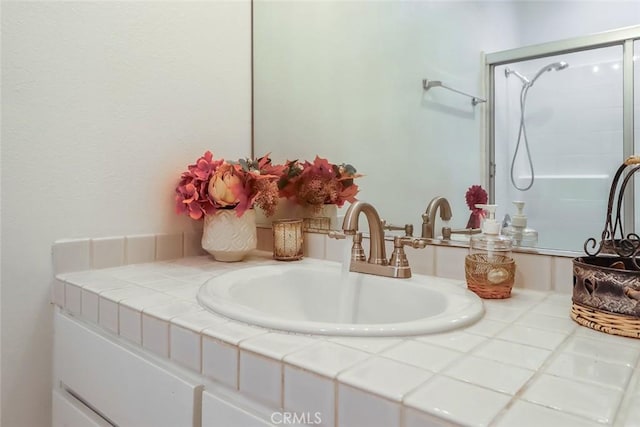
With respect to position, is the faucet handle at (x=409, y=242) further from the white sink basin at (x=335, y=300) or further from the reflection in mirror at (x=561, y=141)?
the reflection in mirror at (x=561, y=141)

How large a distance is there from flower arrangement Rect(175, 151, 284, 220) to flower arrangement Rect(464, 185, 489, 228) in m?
0.49

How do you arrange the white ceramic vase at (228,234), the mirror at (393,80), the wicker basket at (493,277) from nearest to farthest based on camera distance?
1. the wicker basket at (493,277)
2. the mirror at (393,80)
3. the white ceramic vase at (228,234)

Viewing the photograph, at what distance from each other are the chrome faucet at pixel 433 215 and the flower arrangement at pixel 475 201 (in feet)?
0.17

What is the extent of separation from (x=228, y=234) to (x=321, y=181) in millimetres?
302

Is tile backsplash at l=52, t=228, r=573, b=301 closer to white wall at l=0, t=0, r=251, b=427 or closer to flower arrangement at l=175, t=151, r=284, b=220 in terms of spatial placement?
white wall at l=0, t=0, r=251, b=427

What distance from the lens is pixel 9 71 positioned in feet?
2.85

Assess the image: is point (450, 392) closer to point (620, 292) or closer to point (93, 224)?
point (620, 292)

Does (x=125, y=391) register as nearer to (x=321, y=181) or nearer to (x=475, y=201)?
(x=321, y=181)

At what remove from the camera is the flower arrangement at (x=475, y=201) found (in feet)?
3.18

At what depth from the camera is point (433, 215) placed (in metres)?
1.03

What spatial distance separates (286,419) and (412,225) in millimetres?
672

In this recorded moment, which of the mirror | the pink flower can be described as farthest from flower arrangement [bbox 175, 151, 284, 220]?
the mirror

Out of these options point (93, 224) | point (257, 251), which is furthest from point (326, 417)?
point (257, 251)

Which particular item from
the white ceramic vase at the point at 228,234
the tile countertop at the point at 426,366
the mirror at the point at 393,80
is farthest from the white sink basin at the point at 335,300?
the mirror at the point at 393,80
